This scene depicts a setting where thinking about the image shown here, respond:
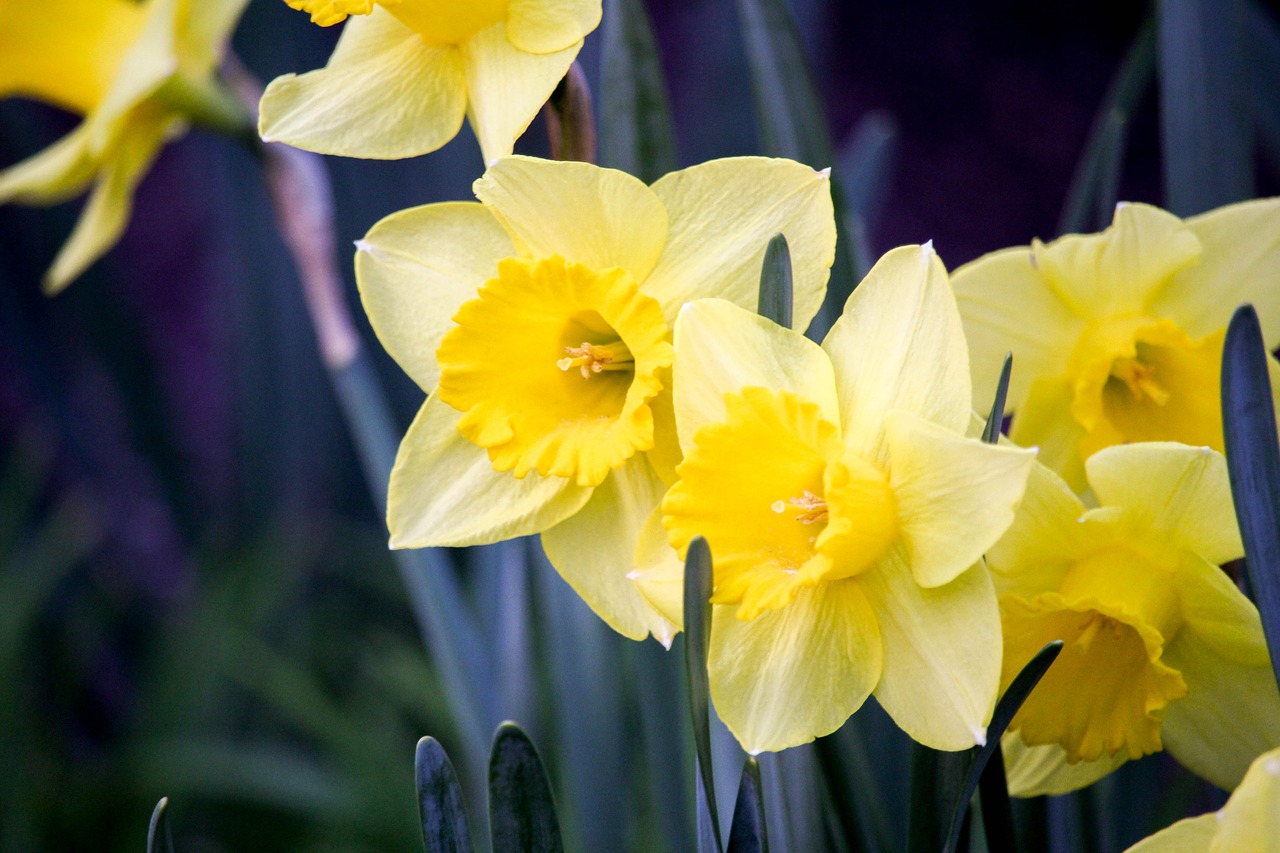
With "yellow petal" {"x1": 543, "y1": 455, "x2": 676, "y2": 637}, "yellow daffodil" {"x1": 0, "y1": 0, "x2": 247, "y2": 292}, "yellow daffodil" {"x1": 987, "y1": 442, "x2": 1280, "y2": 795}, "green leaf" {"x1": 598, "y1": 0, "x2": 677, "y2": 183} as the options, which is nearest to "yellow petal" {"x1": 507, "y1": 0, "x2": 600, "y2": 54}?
"green leaf" {"x1": 598, "y1": 0, "x2": 677, "y2": 183}

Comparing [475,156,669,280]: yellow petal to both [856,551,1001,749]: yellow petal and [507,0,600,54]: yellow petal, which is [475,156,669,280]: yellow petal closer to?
[507,0,600,54]: yellow petal

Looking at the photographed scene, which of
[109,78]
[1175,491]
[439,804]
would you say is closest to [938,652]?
[1175,491]

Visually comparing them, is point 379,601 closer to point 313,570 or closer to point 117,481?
point 313,570

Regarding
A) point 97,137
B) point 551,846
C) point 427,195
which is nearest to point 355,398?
point 97,137

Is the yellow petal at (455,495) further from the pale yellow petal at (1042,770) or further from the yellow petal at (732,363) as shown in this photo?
the pale yellow petal at (1042,770)

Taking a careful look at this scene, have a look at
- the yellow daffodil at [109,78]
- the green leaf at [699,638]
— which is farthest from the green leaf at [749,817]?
the yellow daffodil at [109,78]

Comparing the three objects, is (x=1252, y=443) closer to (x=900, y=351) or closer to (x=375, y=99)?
(x=900, y=351)
